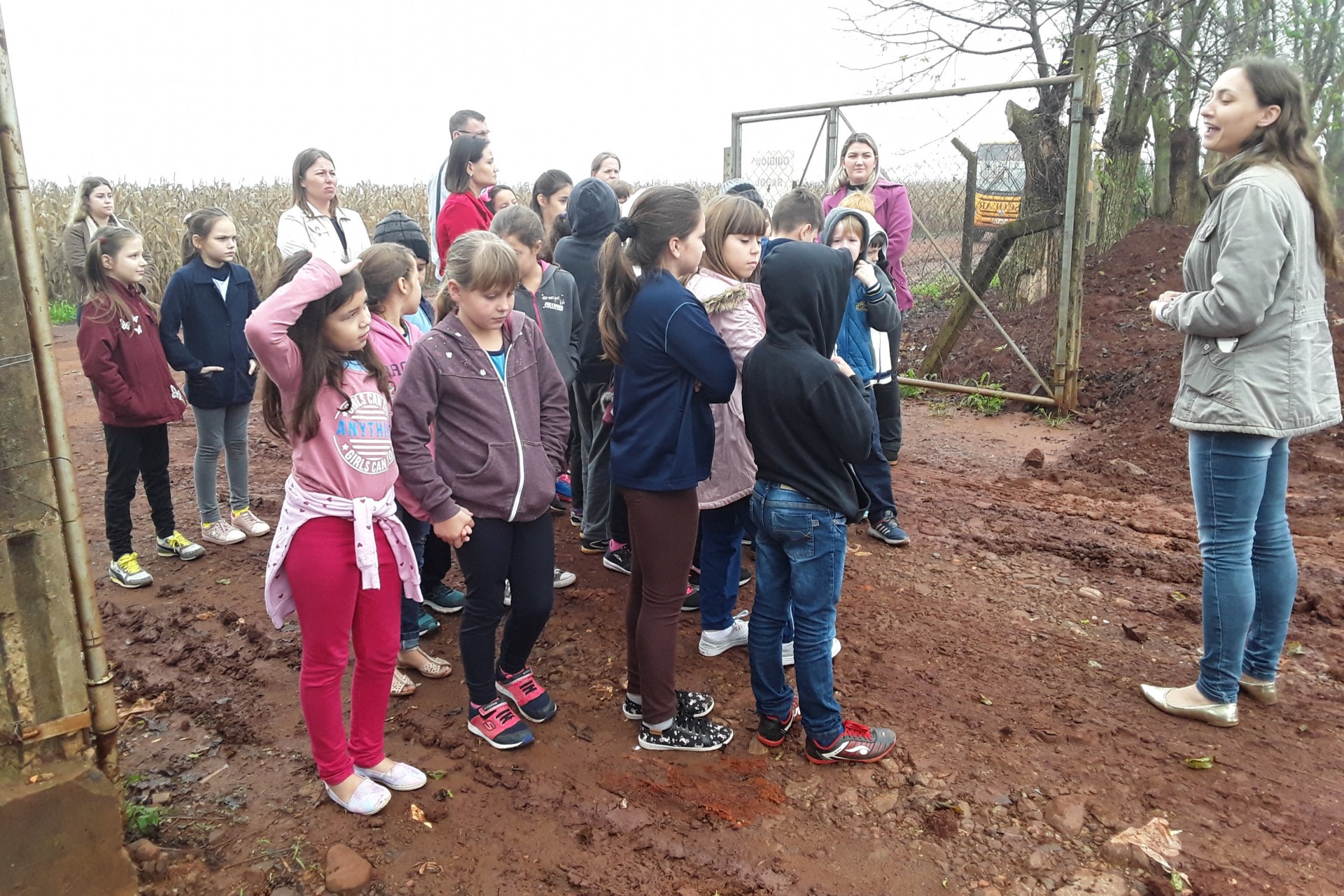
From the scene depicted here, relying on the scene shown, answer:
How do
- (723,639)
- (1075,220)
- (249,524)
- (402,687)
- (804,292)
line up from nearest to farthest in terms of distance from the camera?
1. (804,292)
2. (402,687)
3. (723,639)
4. (249,524)
5. (1075,220)

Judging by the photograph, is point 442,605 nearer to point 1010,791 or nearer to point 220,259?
point 220,259

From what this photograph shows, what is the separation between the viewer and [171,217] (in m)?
16.7

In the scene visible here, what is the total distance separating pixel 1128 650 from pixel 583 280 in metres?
3.03

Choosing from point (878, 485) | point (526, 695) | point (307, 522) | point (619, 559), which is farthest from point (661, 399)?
point (878, 485)

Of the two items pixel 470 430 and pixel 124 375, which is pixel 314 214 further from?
pixel 470 430

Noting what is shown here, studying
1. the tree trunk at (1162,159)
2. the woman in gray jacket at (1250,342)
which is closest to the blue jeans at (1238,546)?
the woman in gray jacket at (1250,342)

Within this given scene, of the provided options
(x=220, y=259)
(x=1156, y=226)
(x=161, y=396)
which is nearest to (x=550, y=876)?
(x=161, y=396)

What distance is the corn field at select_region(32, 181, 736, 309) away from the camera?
15375 mm

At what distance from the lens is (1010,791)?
120 inches

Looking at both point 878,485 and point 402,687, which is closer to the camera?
point 402,687

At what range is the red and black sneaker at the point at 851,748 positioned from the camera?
319 cm

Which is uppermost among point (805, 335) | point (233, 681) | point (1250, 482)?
point (805, 335)

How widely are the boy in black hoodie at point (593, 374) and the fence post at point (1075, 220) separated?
4277 millimetres

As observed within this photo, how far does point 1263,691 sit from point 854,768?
5.47 feet
